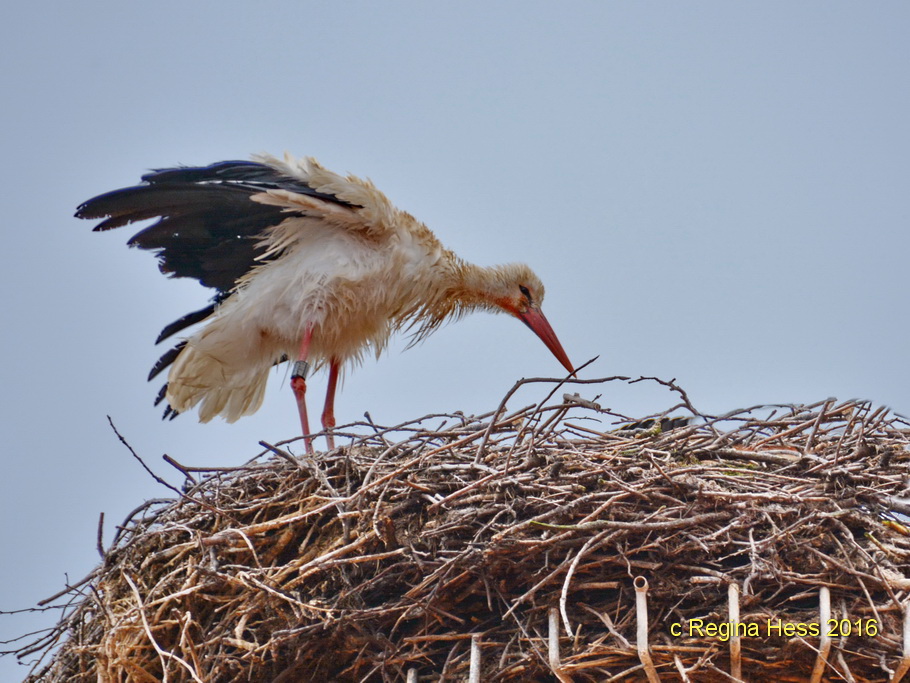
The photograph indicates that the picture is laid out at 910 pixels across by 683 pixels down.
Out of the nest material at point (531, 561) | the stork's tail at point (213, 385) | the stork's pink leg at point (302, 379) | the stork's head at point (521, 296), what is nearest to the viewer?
the nest material at point (531, 561)

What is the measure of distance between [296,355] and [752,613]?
238 centimetres

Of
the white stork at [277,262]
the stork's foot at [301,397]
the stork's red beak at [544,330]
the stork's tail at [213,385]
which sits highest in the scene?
the stork's red beak at [544,330]

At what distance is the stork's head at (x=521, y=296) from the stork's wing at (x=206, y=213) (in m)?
0.92

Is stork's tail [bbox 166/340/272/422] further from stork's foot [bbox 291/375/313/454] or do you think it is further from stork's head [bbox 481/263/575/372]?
stork's head [bbox 481/263/575/372]

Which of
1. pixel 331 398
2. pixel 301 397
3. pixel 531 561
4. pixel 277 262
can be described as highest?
pixel 277 262

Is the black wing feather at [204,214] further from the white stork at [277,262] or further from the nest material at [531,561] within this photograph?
the nest material at [531,561]

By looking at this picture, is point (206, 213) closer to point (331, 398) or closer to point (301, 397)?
point (301, 397)

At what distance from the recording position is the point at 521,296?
5109mm

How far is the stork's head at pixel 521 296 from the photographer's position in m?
5.00

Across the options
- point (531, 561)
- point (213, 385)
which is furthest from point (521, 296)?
point (531, 561)

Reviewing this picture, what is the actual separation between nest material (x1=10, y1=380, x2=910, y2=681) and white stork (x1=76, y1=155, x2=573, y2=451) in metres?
1.25

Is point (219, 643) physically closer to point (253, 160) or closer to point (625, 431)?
point (625, 431)

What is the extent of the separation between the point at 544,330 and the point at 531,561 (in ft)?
7.97

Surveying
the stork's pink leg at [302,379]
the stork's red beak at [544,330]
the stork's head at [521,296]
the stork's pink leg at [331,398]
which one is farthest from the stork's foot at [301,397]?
the stork's red beak at [544,330]
